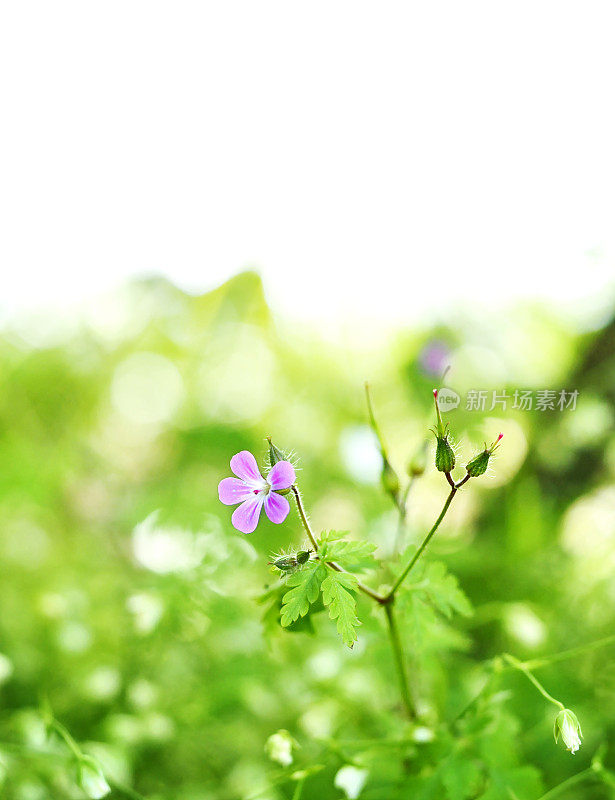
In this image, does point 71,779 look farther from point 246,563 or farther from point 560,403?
point 560,403

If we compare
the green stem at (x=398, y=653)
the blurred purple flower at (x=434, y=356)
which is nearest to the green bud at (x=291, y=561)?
the green stem at (x=398, y=653)

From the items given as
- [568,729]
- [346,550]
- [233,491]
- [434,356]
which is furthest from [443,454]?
[434,356]

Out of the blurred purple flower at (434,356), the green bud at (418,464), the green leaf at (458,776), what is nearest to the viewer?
the green leaf at (458,776)

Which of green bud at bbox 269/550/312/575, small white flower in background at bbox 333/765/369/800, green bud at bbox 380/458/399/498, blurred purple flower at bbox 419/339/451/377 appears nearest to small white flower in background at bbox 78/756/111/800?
small white flower in background at bbox 333/765/369/800

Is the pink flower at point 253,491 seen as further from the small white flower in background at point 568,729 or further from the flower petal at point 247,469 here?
the small white flower in background at point 568,729

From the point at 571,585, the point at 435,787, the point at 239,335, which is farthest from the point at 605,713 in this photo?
the point at 239,335

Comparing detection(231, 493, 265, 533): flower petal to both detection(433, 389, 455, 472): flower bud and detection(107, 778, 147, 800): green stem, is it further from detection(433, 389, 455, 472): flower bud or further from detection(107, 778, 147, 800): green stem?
detection(107, 778, 147, 800): green stem

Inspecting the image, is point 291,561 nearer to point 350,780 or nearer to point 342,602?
point 342,602
